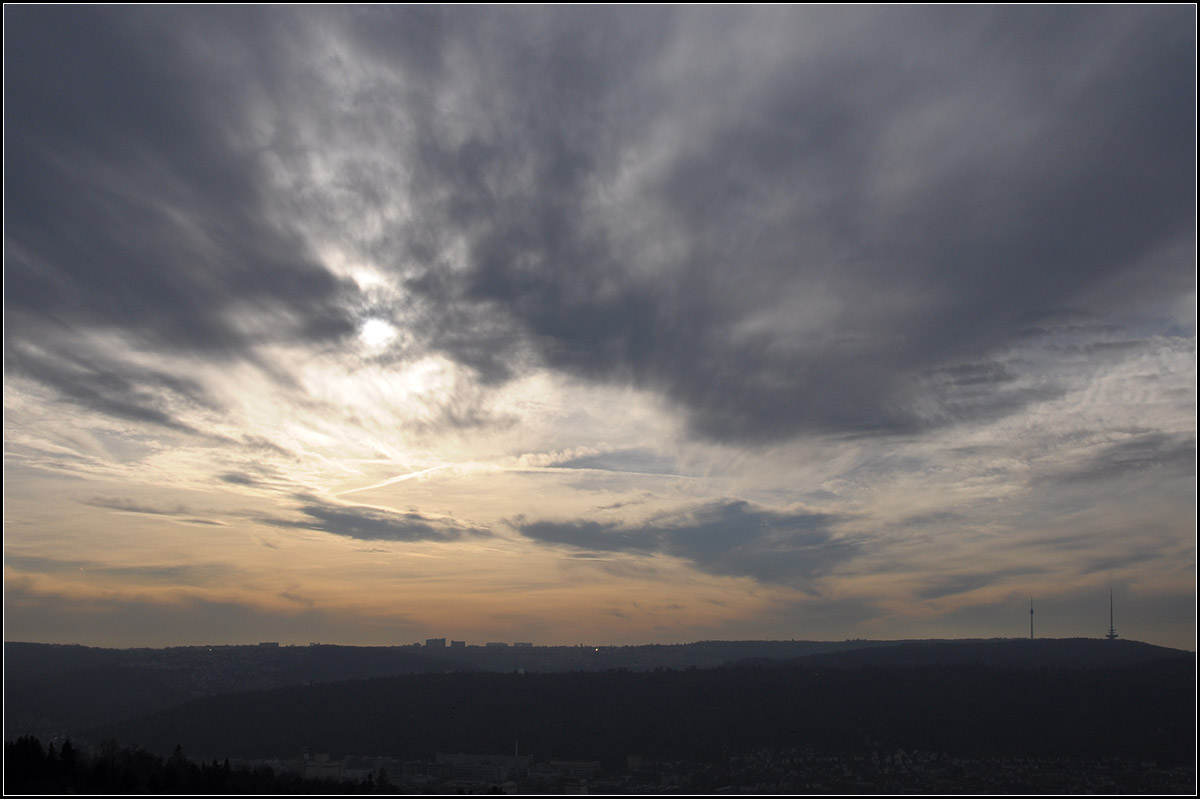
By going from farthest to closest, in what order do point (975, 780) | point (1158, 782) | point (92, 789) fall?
1. point (975, 780)
2. point (1158, 782)
3. point (92, 789)

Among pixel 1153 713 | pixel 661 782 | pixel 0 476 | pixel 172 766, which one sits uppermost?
pixel 0 476

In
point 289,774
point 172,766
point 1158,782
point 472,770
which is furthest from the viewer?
point 472,770

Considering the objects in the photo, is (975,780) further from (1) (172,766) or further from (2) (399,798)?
(1) (172,766)

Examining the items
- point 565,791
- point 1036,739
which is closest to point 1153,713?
point 1036,739

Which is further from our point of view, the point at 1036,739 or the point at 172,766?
the point at 1036,739

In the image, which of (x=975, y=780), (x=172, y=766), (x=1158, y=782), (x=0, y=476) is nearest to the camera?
(x=0, y=476)

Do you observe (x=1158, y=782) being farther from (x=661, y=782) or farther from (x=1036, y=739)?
(x=661, y=782)

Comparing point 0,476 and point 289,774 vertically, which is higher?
point 0,476

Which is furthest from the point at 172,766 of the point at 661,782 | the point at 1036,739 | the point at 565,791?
the point at 1036,739

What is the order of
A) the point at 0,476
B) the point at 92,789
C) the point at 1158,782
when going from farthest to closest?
the point at 1158,782 → the point at 92,789 → the point at 0,476
